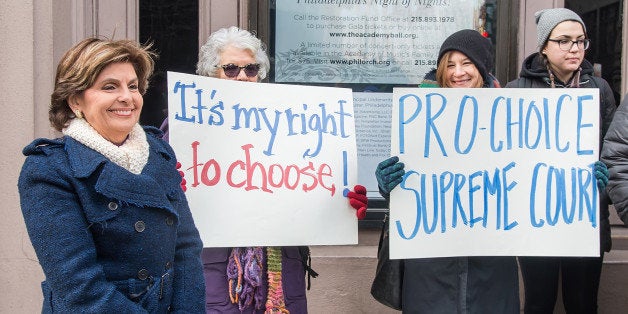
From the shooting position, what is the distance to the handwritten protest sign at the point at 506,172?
9.99 feet

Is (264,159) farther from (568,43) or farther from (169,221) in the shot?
(568,43)

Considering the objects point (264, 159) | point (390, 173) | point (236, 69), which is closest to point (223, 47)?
point (236, 69)

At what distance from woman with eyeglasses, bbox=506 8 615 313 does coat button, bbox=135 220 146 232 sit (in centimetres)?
241

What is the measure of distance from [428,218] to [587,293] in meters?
1.56

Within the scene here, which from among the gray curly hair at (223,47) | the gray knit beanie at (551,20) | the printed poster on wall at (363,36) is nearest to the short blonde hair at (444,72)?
the gray curly hair at (223,47)

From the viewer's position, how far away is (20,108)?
4832 millimetres

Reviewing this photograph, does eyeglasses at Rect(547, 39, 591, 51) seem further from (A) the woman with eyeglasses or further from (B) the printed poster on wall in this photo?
→ (B) the printed poster on wall

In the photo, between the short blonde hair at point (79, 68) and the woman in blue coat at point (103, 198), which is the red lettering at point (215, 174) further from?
the short blonde hair at point (79, 68)

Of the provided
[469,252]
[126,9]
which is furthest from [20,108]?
[469,252]

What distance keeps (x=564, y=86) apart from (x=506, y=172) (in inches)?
44.8

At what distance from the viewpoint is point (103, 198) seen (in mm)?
2221

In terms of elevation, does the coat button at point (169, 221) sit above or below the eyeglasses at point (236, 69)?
below

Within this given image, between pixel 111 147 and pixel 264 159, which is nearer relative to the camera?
pixel 111 147

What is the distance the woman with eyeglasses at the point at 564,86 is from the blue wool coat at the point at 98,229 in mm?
2245
